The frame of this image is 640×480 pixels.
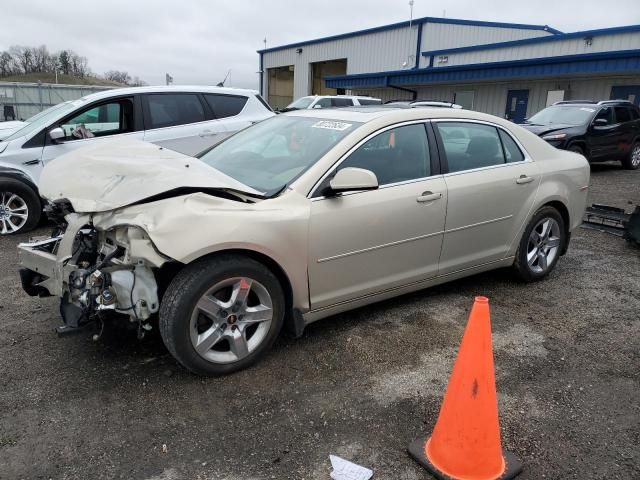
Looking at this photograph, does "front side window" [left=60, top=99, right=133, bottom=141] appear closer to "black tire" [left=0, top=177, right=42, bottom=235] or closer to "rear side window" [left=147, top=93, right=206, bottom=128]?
"rear side window" [left=147, top=93, right=206, bottom=128]

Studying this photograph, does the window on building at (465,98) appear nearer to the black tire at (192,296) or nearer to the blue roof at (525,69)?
the blue roof at (525,69)

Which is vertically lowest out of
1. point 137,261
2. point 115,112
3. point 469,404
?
point 469,404

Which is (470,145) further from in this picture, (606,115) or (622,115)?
(622,115)

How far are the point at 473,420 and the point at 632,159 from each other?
13.8 metres

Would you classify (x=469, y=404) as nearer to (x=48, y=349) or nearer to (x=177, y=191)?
(x=177, y=191)

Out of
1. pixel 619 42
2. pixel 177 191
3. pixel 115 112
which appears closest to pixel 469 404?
pixel 177 191

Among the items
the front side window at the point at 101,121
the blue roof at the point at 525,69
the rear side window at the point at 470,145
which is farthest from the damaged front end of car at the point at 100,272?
the blue roof at the point at 525,69

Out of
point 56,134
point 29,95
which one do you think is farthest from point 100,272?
point 29,95

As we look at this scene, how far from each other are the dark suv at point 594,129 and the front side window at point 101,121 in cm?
897

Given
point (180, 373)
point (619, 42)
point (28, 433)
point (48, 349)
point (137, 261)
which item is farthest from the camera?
point (619, 42)

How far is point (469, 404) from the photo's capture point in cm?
235

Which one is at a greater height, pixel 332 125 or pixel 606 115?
pixel 606 115

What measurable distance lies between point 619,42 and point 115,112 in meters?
16.6

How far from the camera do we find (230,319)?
10.1ft
